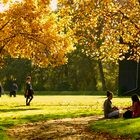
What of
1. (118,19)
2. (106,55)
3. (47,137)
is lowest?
(47,137)

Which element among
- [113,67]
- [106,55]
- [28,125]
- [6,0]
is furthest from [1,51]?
[113,67]

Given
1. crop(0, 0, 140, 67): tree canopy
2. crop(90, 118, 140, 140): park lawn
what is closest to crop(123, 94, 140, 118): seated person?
crop(90, 118, 140, 140): park lawn

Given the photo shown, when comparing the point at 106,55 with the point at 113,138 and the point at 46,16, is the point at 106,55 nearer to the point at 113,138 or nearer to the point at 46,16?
the point at 46,16

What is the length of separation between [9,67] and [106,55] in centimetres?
7167

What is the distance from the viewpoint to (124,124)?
19781 millimetres

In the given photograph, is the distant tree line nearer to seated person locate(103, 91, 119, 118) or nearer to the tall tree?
the tall tree

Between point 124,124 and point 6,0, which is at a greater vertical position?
point 6,0

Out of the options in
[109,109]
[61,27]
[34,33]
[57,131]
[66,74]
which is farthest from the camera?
[66,74]

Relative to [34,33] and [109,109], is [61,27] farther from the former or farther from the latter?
[109,109]

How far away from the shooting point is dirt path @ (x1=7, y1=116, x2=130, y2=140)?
17.8 meters

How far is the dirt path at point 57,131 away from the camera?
17.8 metres

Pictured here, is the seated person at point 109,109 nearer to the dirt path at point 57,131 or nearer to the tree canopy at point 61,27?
the dirt path at point 57,131

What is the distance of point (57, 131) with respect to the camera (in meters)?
19.6

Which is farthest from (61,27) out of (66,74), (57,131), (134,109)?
(66,74)
